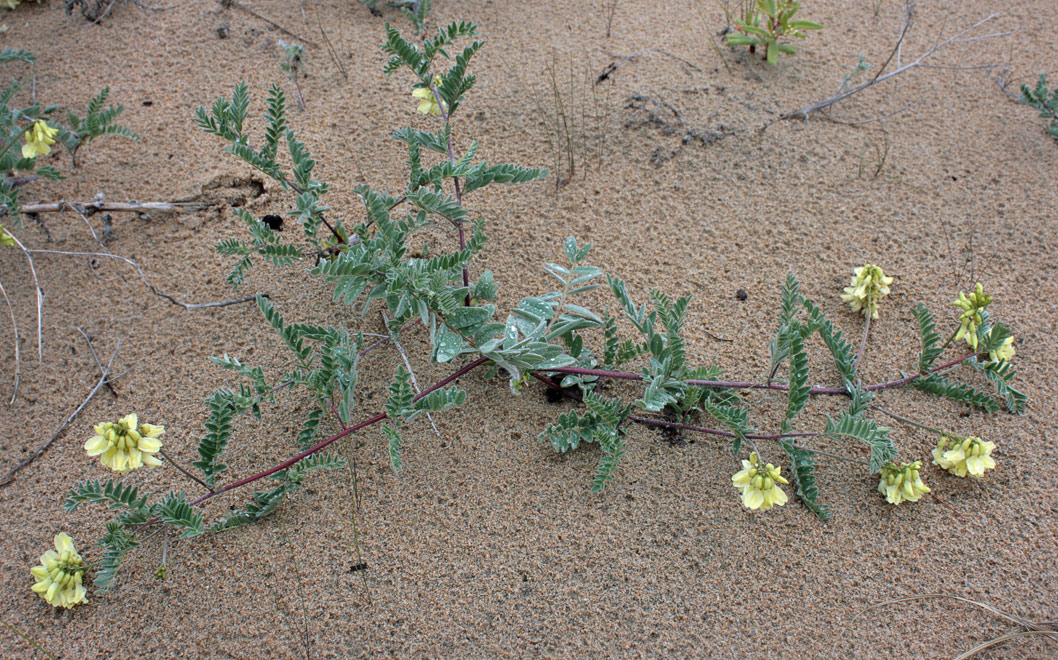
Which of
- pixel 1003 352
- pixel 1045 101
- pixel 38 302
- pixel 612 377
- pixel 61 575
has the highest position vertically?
pixel 1045 101

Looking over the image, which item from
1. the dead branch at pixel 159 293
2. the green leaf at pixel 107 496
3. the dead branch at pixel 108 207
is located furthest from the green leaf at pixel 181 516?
the dead branch at pixel 108 207

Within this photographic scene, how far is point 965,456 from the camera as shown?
1.48m

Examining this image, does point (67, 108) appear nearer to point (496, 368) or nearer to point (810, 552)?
point (496, 368)

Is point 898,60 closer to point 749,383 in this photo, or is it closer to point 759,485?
point 749,383

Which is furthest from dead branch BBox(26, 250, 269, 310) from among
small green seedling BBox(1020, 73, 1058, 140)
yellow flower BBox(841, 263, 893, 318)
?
small green seedling BBox(1020, 73, 1058, 140)

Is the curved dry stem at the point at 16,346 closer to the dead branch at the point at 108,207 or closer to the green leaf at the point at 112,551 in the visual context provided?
the dead branch at the point at 108,207

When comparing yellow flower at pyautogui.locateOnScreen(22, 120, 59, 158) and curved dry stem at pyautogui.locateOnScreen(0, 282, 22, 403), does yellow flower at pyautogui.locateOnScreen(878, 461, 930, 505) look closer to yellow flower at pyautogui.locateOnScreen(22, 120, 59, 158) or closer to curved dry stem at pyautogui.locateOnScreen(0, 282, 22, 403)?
curved dry stem at pyautogui.locateOnScreen(0, 282, 22, 403)

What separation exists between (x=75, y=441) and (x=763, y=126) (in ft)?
6.68

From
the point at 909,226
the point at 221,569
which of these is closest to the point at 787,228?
the point at 909,226

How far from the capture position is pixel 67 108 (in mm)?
2354

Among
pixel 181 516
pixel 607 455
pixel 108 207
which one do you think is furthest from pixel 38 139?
pixel 607 455

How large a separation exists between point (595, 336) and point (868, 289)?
2.18ft

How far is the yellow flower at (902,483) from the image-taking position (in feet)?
4.74

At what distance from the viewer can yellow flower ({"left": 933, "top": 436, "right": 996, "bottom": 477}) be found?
1466 millimetres
